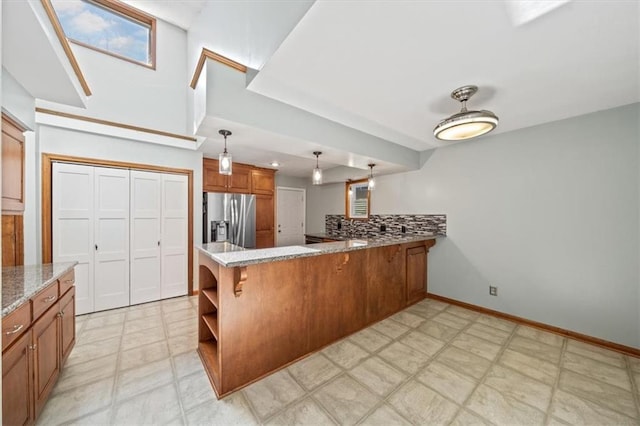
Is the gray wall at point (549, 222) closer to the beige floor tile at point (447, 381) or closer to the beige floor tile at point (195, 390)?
the beige floor tile at point (447, 381)

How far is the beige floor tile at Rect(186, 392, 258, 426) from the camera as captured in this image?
1.70 meters

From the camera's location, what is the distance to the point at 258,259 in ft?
6.26

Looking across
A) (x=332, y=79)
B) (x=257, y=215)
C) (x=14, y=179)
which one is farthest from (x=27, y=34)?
(x=257, y=215)

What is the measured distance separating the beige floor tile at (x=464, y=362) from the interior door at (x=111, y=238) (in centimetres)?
393

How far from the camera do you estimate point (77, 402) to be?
1836 mm

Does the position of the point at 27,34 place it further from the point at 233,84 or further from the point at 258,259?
the point at 258,259

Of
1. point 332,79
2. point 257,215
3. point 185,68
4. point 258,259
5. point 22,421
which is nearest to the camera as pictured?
point 22,421

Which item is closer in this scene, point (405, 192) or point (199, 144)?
point (199, 144)

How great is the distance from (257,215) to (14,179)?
3346mm

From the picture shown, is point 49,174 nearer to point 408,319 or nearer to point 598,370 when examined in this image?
point 408,319

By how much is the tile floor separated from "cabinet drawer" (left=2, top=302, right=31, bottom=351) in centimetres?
75

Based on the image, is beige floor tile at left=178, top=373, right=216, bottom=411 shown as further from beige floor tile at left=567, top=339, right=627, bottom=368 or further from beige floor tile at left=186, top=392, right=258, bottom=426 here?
beige floor tile at left=567, top=339, right=627, bottom=368

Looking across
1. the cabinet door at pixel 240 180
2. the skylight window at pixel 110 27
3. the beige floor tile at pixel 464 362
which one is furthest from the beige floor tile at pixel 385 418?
the skylight window at pixel 110 27

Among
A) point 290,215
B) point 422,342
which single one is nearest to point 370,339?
point 422,342
